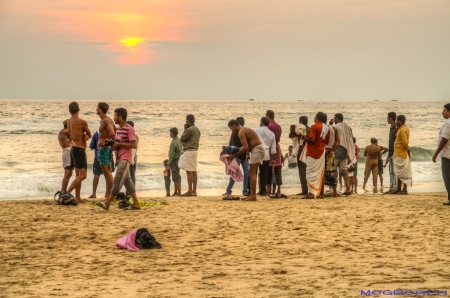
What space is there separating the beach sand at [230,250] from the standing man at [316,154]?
2.91 ft

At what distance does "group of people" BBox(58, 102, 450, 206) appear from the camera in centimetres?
1110

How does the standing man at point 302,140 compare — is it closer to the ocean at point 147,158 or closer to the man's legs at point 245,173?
the man's legs at point 245,173

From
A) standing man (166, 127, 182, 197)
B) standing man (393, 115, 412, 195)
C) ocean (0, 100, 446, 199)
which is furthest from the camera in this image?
ocean (0, 100, 446, 199)

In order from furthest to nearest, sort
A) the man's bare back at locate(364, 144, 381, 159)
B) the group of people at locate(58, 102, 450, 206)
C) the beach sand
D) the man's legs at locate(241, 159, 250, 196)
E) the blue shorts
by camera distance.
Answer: the man's bare back at locate(364, 144, 381, 159) → the man's legs at locate(241, 159, 250, 196) → the blue shorts → the group of people at locate(58, 102, 450, 206) → the beach sand

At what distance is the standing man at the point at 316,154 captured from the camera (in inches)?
503

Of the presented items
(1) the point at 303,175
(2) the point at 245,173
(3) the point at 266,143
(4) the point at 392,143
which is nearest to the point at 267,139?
(3) the point at 266,143

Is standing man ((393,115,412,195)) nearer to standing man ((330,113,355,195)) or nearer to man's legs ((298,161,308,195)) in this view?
standing man ((330,113,355,195))

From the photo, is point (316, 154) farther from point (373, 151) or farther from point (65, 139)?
point (65, 139)

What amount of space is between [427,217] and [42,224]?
6.07 m

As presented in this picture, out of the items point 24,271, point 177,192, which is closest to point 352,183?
point 177,192

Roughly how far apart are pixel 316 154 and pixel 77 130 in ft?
15.4

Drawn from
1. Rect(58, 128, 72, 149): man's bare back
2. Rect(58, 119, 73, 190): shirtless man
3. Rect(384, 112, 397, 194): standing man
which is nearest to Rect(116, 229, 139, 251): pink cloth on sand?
Rect(58, 119, 73, 190): shirtless man

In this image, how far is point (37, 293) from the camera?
6219 mm

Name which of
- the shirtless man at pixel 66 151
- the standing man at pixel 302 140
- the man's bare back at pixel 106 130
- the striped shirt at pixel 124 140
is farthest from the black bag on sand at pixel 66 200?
the standing man at pixel 302 140
